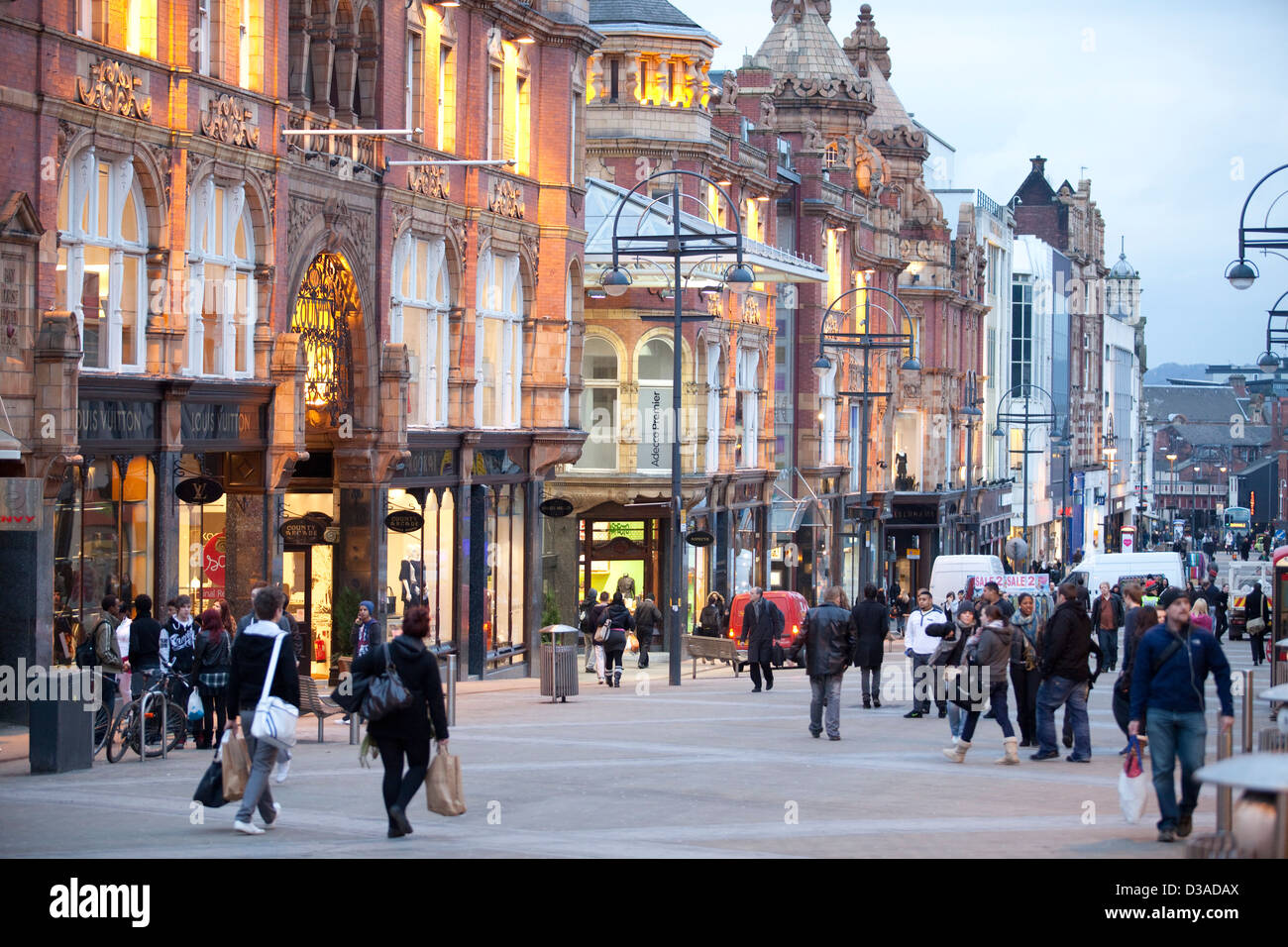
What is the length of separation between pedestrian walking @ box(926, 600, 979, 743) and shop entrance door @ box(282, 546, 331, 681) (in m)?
9.80

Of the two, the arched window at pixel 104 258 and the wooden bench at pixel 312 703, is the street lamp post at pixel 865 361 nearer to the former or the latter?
the arched window at pixel 104 258

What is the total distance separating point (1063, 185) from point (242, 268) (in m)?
113

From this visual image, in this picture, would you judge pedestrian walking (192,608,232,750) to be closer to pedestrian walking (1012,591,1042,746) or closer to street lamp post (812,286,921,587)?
pedestrian walking (1012,591,1042,746)

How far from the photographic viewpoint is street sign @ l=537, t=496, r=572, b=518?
3738cm

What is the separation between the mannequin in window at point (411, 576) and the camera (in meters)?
32.2

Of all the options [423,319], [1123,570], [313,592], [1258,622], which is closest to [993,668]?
[313,592]

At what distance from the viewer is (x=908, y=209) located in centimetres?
8094

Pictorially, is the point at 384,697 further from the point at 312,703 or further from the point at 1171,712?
the point at 312,703

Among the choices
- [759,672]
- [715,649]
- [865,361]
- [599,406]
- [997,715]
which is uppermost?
[865,361]

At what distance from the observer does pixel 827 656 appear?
2214 cm

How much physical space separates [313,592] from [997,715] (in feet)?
45.6

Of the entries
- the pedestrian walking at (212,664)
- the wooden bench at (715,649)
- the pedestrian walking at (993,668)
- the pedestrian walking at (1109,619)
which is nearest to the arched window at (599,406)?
the wooden bench at (715,649)

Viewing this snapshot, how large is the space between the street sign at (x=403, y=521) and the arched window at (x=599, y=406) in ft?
50.5
